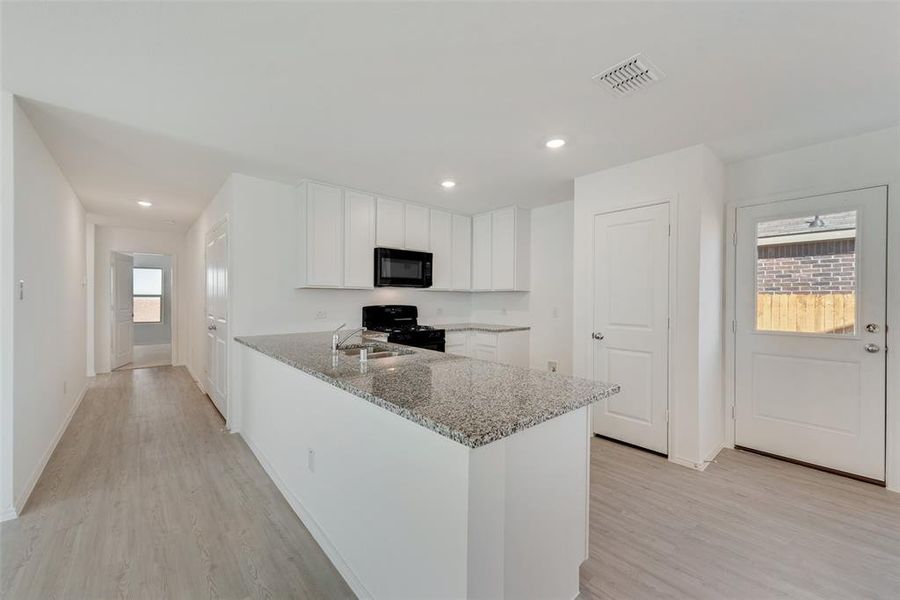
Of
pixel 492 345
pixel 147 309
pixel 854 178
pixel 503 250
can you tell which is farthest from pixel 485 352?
pixel 147 309

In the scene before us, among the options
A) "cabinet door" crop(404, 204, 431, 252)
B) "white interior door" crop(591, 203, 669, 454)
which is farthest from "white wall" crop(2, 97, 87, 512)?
"white interior door" crop(591, 203, 669, 454)

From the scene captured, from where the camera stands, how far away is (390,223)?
410 centimetres

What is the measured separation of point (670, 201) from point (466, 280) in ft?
8.89

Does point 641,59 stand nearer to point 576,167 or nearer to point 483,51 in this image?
point 483,51

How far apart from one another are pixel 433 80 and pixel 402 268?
248 cm

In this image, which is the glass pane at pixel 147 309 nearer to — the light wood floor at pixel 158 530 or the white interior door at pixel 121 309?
the white interior door at pixel 121 309

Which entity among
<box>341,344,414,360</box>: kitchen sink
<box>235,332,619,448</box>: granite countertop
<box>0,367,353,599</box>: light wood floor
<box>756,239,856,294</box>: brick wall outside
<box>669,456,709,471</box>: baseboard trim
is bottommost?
<box>0,367,353,599</box>: light wood floor

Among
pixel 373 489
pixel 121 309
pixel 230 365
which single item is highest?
pixel 121 309

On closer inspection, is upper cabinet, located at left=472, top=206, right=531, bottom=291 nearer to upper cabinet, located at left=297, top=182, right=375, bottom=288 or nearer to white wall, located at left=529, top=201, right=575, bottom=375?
white wall, located at left=529, top=201, right=575, bottom=375

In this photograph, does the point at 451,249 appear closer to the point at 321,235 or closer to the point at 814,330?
the point at 321,235

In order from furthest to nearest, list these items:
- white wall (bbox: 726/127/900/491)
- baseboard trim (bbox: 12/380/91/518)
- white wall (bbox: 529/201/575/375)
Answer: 1. white wall (bbox: 529/201/575/375)
2. white wall (bbox: 726/127/900/491)
3. baseboard trim (bbox: 12/380/91/518)

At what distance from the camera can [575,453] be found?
1.41m

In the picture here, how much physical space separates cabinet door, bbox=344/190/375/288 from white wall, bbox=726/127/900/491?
3.40m

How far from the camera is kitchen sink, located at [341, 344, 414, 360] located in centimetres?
236
